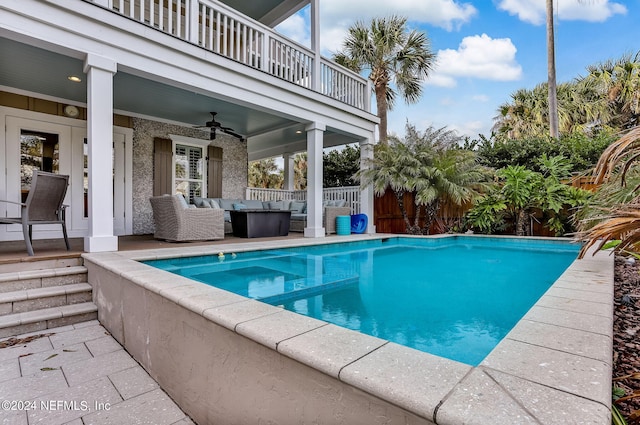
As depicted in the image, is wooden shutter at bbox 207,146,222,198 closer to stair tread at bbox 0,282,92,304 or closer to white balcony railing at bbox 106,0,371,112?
white balcony railing at bbox 106,0,371,112

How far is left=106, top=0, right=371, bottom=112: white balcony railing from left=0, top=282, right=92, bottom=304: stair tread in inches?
150

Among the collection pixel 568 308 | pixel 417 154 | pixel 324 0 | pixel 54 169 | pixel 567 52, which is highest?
pixel 567 52

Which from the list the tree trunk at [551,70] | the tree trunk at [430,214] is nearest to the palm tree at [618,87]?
the tree trunk at [551,70]

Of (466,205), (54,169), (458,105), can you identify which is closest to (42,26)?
(54,169)

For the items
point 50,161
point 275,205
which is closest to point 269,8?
point 275,205

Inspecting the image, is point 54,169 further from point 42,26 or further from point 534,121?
point 534,121

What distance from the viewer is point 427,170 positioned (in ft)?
25.1

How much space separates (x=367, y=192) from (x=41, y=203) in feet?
21.7

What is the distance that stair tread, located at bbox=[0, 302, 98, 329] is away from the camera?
2631mm

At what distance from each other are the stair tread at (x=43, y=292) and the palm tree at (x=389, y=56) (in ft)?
29.8

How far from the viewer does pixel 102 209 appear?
4.05 m

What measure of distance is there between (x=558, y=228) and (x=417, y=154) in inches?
136

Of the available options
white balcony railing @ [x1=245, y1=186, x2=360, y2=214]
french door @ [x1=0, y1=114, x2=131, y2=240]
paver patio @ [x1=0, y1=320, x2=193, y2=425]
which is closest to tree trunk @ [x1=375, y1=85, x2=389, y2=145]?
white balcony railing @ [x1=245, y1=186, x2=360, y2=214]

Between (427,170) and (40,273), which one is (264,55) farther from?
(40,273)
